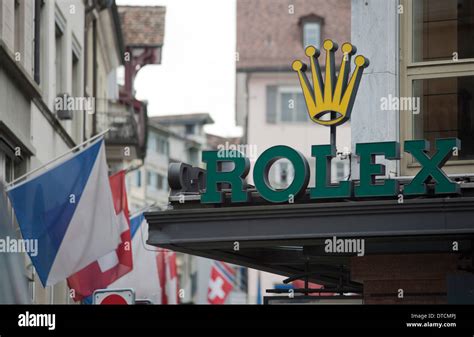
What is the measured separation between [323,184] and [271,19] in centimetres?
5707

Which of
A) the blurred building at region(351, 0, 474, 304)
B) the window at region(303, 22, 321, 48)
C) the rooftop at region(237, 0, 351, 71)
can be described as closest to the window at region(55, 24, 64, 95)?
the blurred building at region(351, 0, 474, 304)

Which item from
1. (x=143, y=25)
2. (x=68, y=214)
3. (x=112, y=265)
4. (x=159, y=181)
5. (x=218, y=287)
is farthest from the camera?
(x=159, y=181)

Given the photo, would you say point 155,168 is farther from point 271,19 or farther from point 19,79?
point 19,79

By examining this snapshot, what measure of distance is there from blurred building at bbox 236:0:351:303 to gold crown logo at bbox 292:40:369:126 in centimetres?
5364

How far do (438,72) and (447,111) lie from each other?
1.67 feet

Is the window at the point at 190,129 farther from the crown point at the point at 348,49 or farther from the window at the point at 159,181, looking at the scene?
the crown point at the point at 348,49

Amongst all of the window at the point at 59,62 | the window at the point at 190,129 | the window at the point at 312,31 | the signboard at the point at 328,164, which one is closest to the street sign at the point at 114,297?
the signboard at the point at 328,164

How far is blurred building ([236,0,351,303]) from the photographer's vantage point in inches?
2832

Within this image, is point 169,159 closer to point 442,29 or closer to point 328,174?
point 442,29

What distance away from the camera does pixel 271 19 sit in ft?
241

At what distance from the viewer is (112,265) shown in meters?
24.6

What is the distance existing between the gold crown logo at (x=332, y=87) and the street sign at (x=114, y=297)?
184 inches

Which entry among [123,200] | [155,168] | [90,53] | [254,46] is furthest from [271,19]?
[123,200]

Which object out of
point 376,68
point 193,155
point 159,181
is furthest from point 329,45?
point 193,155
